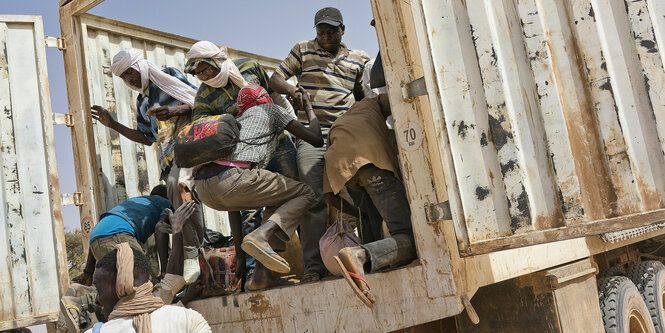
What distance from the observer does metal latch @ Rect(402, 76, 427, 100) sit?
2379mm

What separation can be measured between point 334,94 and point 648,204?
2132 millimetres

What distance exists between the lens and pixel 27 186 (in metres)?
3.94

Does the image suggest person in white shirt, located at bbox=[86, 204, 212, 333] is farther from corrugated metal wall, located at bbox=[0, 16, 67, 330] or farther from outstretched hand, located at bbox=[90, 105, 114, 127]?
outstretched hand, located at bbox=[90, 105, 114, 127]

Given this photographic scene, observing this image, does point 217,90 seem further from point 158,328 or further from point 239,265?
point 158,328

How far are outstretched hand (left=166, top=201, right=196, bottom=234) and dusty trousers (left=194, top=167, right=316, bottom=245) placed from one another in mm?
386

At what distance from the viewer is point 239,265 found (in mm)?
3410

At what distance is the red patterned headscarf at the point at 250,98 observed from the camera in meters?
3.30

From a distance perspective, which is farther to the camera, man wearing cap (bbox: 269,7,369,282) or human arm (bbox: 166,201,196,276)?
man wearing cap (bbox: 269,7,369,282)

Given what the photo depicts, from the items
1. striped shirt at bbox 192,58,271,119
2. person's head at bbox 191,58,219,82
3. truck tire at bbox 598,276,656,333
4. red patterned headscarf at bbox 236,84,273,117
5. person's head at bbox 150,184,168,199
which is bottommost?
truck tire at bbox 598,276,656,333

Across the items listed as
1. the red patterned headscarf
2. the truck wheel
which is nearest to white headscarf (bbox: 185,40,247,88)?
the red patterned headscarf

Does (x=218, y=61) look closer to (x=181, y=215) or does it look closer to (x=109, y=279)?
(x=181, y=215)

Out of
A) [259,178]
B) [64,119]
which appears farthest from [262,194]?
[64,119]

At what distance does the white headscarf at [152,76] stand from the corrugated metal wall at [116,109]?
60cm

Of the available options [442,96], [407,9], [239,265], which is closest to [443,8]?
[407,9]
